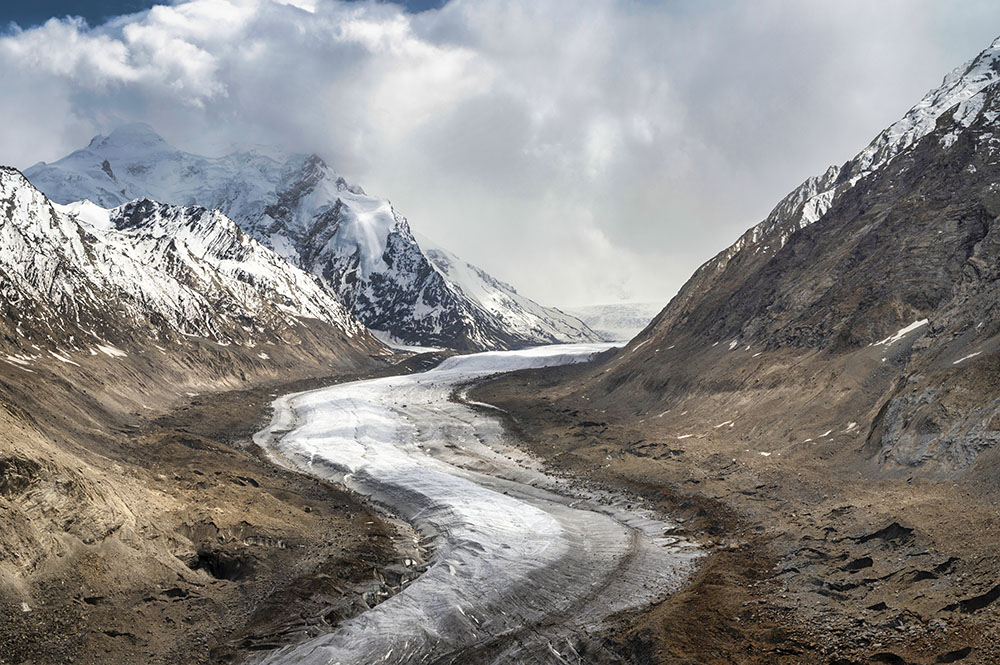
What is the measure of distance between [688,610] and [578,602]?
173 inches

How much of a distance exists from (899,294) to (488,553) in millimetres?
40119

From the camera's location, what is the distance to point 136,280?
109m

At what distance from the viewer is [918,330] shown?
1804 inches

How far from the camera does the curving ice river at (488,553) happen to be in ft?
68.9

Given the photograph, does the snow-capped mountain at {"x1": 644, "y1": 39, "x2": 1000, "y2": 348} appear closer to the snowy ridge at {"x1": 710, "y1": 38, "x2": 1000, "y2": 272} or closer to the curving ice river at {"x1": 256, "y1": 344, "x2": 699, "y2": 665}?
the snowy ridge at {"x1": 710, "y1": 38, "x2": 1000, "y2": 272}

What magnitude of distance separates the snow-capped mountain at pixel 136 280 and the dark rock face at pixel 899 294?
68.6 m

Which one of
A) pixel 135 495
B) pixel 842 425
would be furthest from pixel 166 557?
pixel 842 425

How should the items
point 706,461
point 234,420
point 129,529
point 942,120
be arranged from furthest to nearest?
point 942,120, point 234,420, point 706,461, point 129,529

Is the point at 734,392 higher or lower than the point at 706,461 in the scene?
higher

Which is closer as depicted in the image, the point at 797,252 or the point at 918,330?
the point at 918,330

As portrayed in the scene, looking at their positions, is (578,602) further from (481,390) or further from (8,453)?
(481,390)

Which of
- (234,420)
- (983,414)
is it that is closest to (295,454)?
(234,420)

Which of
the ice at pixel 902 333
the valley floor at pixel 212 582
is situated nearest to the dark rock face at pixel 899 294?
the ice at pixel 902 333

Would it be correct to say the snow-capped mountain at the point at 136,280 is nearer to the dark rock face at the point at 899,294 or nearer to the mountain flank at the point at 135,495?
the mountain flank at the point at 135,495
